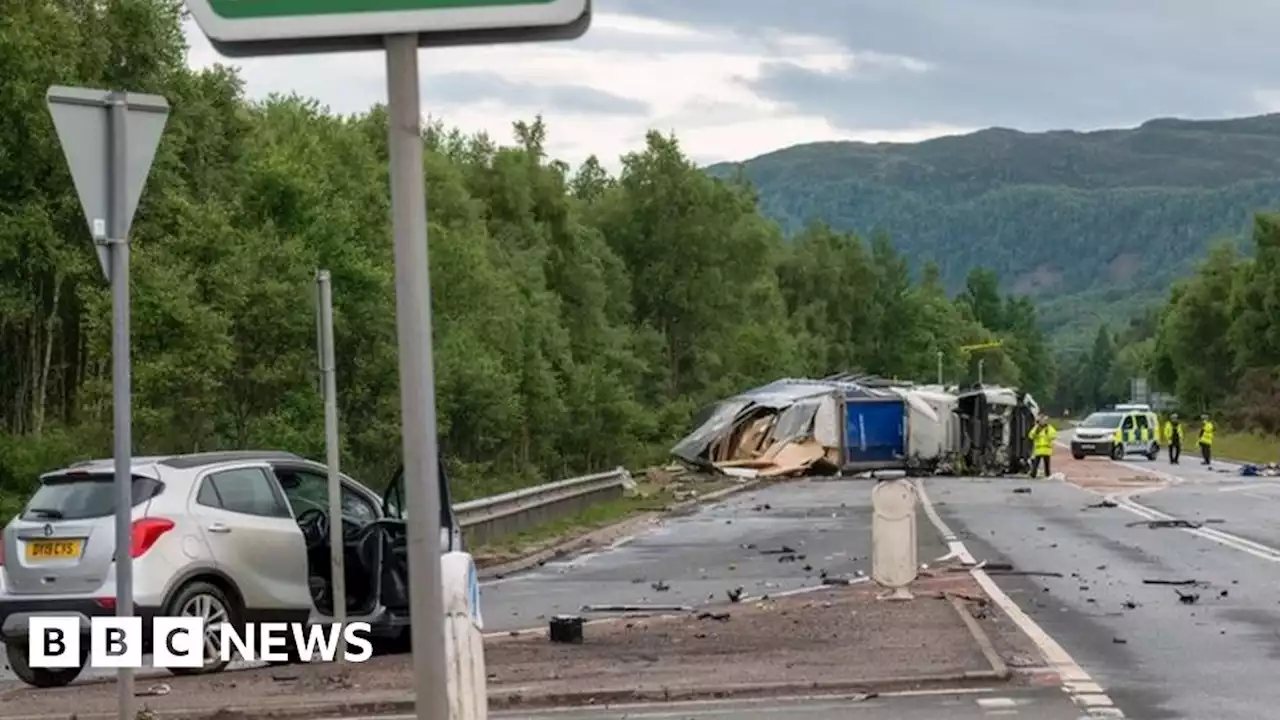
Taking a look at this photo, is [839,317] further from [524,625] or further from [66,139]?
[66,139]

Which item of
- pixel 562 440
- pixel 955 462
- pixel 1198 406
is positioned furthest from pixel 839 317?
pixel 955 462

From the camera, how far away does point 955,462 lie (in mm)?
56531

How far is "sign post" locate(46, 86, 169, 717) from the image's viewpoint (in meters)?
8.30

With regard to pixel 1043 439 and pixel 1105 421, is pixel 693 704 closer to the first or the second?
pixel 1043 439

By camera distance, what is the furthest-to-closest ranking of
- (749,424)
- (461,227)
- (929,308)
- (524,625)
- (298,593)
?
1. (929,308)
2. (461,227)
3. (749,424)
4. (524,625)
5. (298,593)

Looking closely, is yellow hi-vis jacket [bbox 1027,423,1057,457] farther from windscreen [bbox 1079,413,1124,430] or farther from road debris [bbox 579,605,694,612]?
road debris [bbox 579,605,694,612]

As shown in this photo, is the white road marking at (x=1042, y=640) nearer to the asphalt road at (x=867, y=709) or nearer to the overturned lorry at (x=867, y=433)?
the asphalt road at (x=867, y=709)

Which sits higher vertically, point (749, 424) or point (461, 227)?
point (461, 227)

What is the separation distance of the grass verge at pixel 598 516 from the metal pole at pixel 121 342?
16057 mm

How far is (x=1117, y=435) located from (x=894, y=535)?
57.1 meters

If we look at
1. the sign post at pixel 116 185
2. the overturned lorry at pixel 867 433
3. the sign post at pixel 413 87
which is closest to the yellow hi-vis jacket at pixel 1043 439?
the overturned lorry at pixel 867 433

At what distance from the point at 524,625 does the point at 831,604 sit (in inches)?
109

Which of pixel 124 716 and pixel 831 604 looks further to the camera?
pixel 831 604

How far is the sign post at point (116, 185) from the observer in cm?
830
